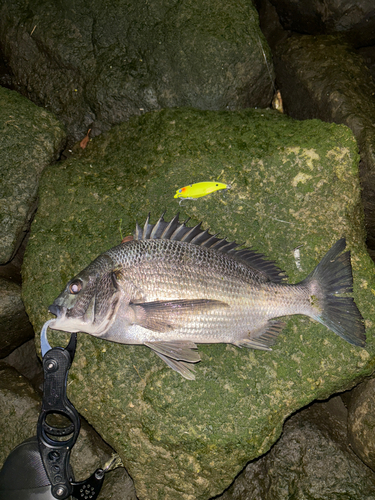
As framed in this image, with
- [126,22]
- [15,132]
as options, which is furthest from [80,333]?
[126,22]

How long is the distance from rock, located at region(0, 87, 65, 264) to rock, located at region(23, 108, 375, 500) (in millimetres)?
237

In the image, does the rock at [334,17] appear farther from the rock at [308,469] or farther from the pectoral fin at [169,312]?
the rock at [308,469]

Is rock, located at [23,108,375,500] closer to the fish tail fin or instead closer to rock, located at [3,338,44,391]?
the fish tail fin

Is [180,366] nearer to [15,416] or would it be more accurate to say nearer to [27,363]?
[15,416]

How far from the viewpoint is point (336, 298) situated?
3.44 metres

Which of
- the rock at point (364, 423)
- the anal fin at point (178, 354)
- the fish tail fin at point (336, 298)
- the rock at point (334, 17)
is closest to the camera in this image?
the anal fin at point (178, 354)

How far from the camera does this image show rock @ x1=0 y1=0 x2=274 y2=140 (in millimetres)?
4230

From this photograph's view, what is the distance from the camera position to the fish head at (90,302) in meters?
3.20

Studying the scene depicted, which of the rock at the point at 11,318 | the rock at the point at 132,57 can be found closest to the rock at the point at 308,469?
the rock at the point at 11,318

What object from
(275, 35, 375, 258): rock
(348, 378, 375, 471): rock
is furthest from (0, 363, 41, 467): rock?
(275, 35, 375, 258): rock

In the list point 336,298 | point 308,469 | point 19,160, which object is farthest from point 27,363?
point 336,298

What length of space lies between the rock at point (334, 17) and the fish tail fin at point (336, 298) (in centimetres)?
303

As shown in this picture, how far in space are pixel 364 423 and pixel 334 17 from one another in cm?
462

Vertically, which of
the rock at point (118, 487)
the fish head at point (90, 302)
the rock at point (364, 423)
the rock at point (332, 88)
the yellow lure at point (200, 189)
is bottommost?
the rock at point (118, 487)
